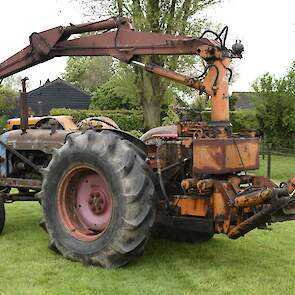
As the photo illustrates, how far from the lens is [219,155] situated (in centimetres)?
580

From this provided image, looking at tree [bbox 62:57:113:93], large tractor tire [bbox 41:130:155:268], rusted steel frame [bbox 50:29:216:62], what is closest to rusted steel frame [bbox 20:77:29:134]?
rusted steel frame [bbox 50:29:216:62]

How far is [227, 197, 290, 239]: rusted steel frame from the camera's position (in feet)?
17.6

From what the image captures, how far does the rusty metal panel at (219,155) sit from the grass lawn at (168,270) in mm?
1063

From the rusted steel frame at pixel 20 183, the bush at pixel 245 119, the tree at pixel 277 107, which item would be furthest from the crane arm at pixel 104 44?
the tree at pixel 277 107

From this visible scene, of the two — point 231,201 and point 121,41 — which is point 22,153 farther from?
point 231,201

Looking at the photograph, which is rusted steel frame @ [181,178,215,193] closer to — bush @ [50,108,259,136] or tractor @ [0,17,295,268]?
tractor @ [0,17,295,268]

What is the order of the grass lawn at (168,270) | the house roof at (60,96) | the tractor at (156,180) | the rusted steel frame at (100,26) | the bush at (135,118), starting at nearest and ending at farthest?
the grass lawn at (168,270), the tractor at (156,180), the rusted steel frame at (100,26), the bush at (135,118), the house roof at (60,96)

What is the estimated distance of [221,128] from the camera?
605cm

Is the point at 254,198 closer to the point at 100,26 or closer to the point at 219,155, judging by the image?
the point at 219,155

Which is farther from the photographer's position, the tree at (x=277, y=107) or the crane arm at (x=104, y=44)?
the tree at (x=277, y=107)

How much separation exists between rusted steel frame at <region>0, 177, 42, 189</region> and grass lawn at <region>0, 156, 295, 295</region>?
670mm

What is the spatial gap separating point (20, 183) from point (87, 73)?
6325cm

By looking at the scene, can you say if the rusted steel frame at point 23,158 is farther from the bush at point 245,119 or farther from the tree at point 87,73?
the tree at point 87,73

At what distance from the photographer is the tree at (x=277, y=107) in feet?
80.7
